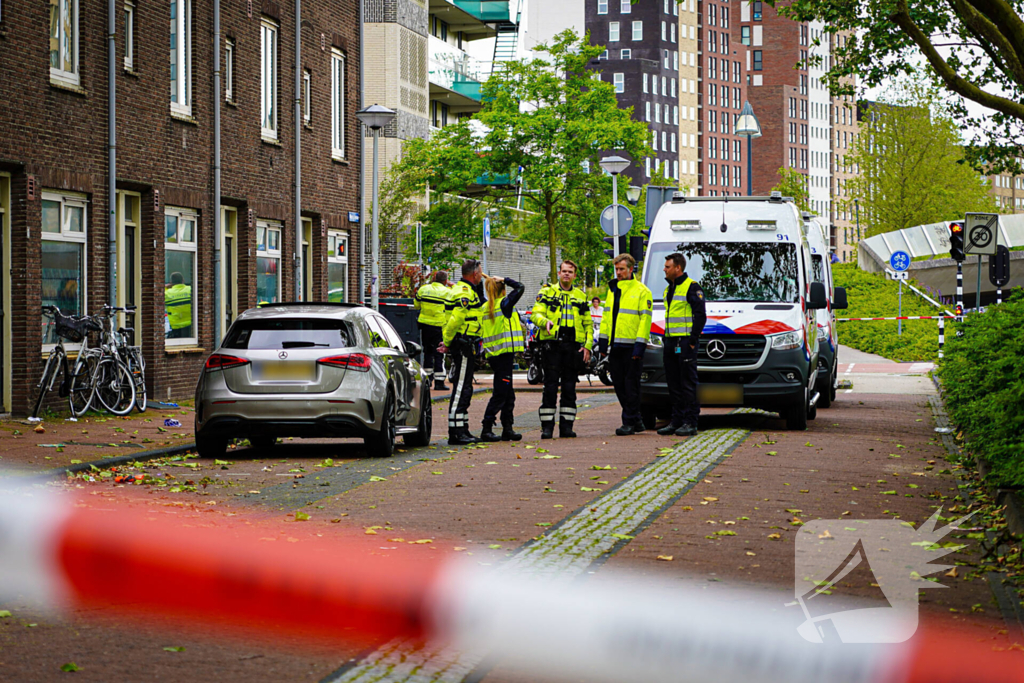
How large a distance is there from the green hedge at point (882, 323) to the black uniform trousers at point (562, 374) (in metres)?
28.9

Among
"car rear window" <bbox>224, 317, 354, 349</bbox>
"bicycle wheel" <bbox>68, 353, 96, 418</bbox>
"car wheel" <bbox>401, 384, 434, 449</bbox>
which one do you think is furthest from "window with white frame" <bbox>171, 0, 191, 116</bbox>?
"car rear window" <bbox>224, 317, 354, 349</bbox>

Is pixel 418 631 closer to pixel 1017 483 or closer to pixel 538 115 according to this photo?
pixel 1017 483

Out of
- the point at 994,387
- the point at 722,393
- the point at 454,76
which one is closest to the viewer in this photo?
the point at 994,387

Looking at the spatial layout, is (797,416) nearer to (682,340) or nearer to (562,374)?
(682,340)

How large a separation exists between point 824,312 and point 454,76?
35.6m

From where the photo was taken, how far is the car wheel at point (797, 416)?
55.4 ft

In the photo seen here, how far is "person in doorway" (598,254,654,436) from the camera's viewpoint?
1585 cm

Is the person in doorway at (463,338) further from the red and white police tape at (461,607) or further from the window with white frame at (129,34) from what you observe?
the window with white frame at (129,34)

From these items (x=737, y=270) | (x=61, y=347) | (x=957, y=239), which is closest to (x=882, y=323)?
(x=957, y=239)

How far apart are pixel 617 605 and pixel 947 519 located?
4027 millimetres

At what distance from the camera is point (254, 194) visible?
86.2ft

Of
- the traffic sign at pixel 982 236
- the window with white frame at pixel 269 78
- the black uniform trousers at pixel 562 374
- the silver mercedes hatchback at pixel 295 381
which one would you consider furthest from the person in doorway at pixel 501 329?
the window with white frame at pixel 269 78

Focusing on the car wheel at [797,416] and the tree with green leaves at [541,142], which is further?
the tree with green leaves at [541,142]

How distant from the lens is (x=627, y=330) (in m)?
15.9
